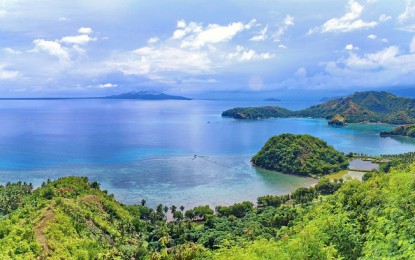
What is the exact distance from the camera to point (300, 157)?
79.9 meters

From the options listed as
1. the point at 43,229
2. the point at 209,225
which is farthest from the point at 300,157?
the point at 43,229

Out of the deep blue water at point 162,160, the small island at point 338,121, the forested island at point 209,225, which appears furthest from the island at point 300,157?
the small island at point 338,121

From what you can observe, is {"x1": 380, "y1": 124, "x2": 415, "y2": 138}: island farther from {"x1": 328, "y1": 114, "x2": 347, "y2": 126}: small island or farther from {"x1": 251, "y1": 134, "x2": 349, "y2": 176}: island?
{"x1": 251, "y1": 134, "x2": 349, "y2": 176}: island

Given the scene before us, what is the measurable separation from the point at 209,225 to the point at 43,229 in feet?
64.4

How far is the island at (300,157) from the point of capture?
252 ft

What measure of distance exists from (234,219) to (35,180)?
44.4 m

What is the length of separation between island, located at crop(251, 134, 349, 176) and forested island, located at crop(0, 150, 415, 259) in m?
15.1

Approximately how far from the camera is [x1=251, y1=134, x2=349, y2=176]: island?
252 ft

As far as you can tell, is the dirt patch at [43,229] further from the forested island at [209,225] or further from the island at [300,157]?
the island at [300,157]

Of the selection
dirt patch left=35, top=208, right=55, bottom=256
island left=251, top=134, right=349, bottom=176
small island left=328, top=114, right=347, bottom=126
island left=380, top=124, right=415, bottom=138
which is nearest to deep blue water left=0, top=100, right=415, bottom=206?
island left=251, top=134, right=349, bottom=176

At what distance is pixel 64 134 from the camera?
473ft

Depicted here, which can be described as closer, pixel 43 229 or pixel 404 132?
pixel 43 229

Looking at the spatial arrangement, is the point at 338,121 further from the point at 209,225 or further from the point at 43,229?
the point at 43,229

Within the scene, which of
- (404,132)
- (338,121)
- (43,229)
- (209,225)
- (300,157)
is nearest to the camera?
(43,229)
